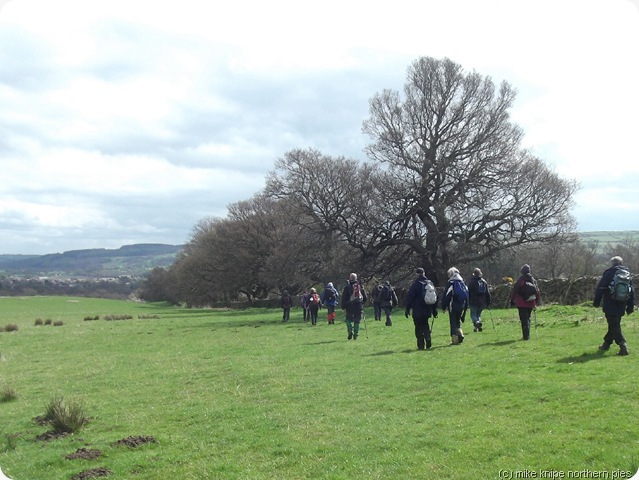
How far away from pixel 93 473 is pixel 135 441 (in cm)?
125

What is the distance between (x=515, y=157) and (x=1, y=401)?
105 feet

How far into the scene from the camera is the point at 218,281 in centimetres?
7069

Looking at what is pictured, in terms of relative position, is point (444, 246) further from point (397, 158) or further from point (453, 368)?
point (453, 368)

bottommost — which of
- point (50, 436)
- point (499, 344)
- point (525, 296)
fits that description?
point (50, 436)

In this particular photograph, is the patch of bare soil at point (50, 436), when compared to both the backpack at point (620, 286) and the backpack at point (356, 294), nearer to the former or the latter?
the backpack at point (620, 286)

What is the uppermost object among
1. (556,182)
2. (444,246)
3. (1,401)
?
(556,182)

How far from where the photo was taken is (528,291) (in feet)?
49.4

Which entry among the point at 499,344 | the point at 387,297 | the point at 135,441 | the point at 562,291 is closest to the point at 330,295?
the point at 387,297

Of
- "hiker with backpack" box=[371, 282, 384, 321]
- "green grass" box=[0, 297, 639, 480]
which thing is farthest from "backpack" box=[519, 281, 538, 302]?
"hiker with backpack" box=[371, 282, 384, 321]

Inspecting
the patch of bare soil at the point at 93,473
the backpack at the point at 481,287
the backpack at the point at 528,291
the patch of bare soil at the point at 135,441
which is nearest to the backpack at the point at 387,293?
the backpack at the point at 481,287

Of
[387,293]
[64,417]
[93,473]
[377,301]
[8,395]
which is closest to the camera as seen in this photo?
[93,473]

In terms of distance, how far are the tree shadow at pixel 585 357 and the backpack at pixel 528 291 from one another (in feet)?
8.85

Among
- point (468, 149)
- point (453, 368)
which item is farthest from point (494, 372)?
point (468, 149)

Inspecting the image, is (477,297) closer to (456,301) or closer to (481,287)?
(481,287)
